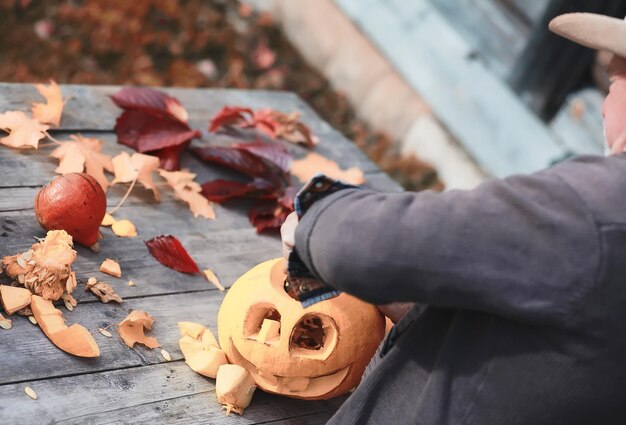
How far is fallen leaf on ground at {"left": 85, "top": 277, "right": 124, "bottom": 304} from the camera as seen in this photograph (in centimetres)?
183

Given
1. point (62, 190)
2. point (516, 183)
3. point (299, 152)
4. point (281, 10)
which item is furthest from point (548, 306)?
point (281, 10)

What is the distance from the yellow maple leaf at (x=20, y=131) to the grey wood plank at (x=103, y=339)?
642 millimetres

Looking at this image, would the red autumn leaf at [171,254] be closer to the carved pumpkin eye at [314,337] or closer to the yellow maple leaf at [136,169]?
the yellow maple leaf at [136,169]

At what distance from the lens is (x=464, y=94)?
162 inches

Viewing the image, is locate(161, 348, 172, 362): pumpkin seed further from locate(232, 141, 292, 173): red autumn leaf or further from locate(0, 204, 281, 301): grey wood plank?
locate(232, 141, 292, 173): red autumn leaf

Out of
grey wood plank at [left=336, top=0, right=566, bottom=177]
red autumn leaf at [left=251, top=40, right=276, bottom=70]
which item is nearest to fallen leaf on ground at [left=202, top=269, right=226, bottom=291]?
grey wood plank at [left=336, top=0, right=566, bottom=177]

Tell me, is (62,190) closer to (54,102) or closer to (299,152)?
(54,102)

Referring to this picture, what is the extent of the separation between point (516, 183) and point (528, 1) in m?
3.25

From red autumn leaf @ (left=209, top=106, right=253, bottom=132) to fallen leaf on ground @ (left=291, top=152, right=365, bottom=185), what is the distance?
0.82 ft

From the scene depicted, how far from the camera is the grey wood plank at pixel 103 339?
1597 mm

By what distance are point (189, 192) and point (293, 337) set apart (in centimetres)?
69

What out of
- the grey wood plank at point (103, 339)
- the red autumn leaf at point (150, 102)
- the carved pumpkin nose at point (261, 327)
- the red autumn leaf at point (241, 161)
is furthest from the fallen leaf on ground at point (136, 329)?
the red autumn leaf at point (150, 102)

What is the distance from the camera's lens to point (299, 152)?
2797 mm

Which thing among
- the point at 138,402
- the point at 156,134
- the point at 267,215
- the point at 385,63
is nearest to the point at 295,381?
the point at 138,402
